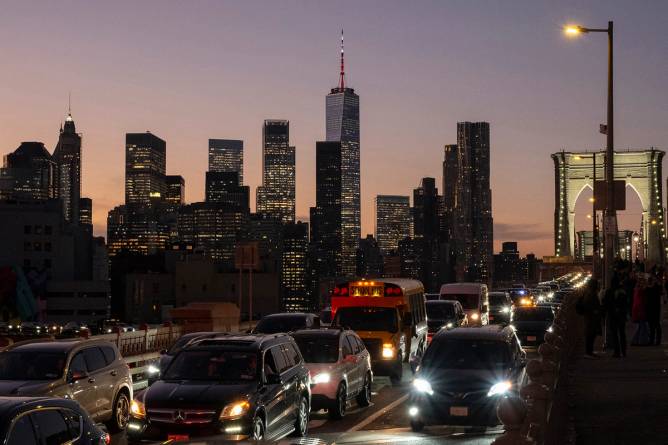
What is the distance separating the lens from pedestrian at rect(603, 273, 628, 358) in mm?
25703

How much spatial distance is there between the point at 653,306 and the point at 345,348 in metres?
11.6

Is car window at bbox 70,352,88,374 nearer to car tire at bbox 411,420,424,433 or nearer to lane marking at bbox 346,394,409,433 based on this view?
lane marking at bbox 346,394,409,433

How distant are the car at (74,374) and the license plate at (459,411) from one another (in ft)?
19.0

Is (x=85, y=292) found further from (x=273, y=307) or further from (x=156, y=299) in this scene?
(x=273, y=307)

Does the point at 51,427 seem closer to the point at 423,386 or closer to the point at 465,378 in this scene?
the point at 423,386

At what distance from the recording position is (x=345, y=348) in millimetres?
20234

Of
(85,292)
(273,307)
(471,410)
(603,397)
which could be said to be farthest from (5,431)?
(85,292)

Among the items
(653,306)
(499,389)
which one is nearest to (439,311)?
(653,306)

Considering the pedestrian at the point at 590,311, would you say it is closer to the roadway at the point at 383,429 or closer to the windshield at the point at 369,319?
the windshield at the point at 369,319

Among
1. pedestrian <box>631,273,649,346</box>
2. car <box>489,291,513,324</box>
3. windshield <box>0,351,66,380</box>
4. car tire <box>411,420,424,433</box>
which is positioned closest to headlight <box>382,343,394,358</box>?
pedestrian <box>631,273,649,346</box>

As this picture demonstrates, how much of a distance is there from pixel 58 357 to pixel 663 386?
11.3 metres

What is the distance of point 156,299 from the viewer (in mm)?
194625

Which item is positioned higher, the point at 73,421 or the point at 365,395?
the point at 73,421

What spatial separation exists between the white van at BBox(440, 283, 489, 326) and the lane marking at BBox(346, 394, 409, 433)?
1903 cm
